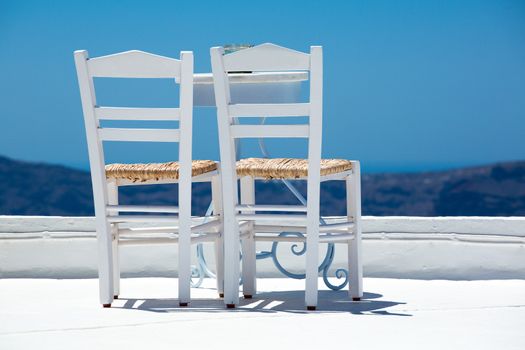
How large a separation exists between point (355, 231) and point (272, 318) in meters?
0.64

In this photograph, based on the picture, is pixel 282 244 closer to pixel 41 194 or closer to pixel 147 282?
pixel 147 282

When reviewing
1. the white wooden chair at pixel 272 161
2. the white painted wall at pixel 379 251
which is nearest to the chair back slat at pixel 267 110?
the white wooden chair at pixel 272 161

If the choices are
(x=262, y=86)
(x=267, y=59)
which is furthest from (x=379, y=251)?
(x=267, y=59)

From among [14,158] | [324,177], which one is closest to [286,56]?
[324,177]

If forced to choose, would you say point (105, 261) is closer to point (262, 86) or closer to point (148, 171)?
point (148, 171)

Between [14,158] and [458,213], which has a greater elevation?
[14,158]

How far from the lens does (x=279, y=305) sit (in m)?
3.41

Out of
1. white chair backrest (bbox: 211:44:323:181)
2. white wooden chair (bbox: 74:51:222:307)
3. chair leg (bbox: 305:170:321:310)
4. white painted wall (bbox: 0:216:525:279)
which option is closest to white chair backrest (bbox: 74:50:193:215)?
white wooden chair (bbox: 74:51:222:307)

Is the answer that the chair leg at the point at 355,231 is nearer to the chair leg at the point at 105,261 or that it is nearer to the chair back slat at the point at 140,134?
the chair back slat at the point at 140,134

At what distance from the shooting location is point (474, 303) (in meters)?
3.44

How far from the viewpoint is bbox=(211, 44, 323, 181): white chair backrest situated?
3086 millimetres

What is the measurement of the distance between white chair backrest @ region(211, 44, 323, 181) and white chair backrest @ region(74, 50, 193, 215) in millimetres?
102

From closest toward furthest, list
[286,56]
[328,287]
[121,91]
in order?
[286,56]
[328,287]
[121,91]

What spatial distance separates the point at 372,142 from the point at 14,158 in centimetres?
481
